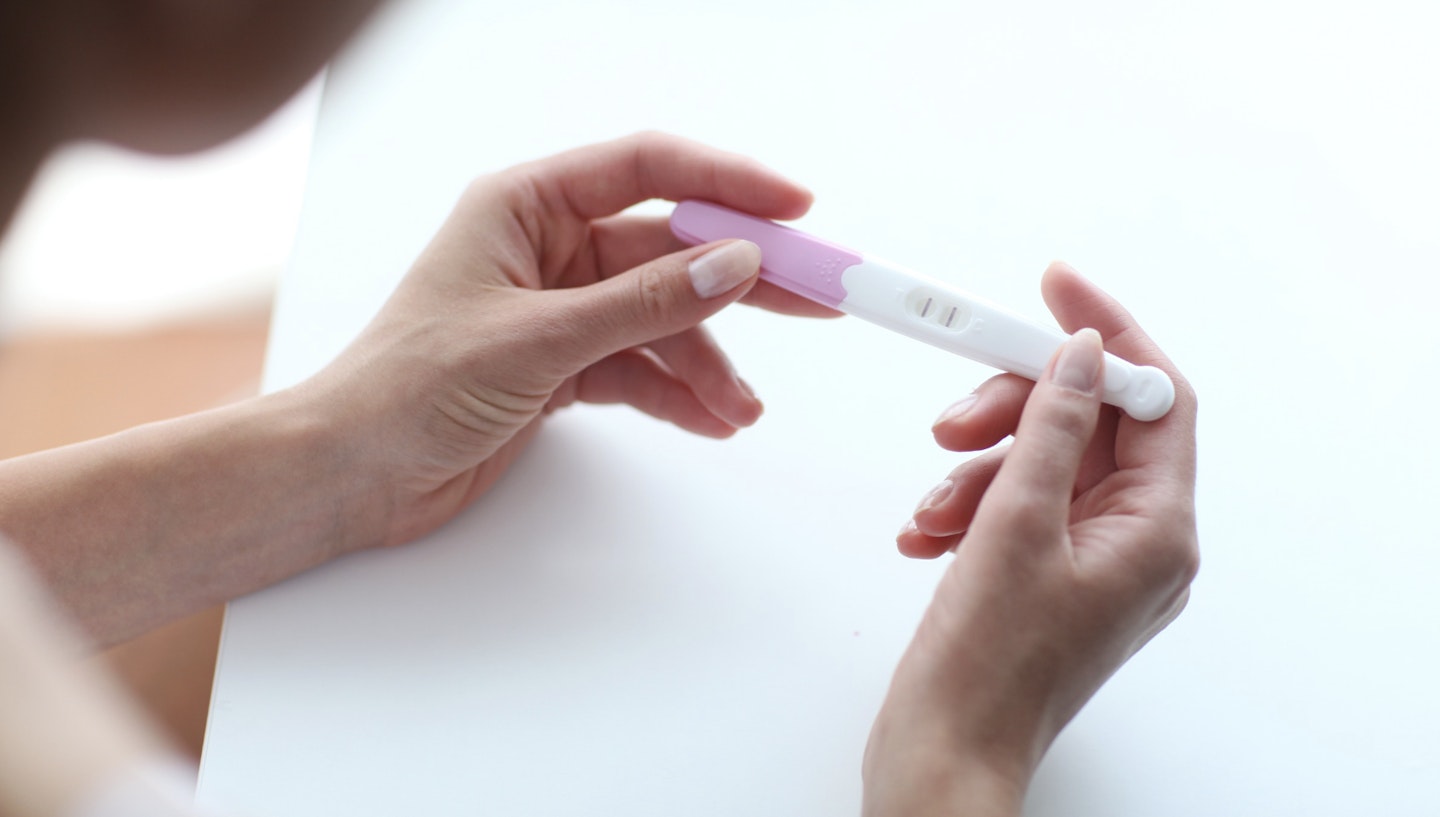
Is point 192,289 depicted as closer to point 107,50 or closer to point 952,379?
point 107,50

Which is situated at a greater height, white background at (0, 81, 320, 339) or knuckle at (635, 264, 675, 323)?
knuckle at (635, 264, 675, 323)

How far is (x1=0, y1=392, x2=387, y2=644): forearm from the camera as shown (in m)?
0.64

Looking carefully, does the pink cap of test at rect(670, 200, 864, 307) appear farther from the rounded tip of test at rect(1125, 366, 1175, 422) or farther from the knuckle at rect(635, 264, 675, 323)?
the rounded tip of test at rect(1125, 366, 1175, 422)

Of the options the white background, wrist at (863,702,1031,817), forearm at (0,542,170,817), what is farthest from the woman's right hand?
the white background

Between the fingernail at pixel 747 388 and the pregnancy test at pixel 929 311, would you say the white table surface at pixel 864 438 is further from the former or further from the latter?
the pregnancy test at pixel 929 311

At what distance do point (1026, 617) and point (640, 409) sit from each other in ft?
1.24

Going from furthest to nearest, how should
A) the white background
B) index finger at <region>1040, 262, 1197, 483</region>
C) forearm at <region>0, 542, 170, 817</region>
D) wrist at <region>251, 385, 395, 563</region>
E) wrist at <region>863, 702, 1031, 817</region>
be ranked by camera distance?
the white background → wrist at <region>251, 385, 395, 563</region> → index finger at <region>1040, 262, 1197, 483</region> → wrist at <region>863, 702, 1031, 817</region> → forearm at <region>0, 542, 170, 817</region>

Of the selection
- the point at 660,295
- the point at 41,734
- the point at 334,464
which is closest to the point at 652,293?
the point at 660,295

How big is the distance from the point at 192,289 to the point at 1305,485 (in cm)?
104

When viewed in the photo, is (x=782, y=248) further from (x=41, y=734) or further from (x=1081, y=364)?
(x=41, y=734)

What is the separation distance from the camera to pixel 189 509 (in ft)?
2.18

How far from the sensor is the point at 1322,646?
2.11 feet

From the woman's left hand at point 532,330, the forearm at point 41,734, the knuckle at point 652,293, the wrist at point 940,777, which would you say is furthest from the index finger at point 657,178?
the forearm at point 41,734

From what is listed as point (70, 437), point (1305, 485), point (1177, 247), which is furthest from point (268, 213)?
point (1305, 485)
